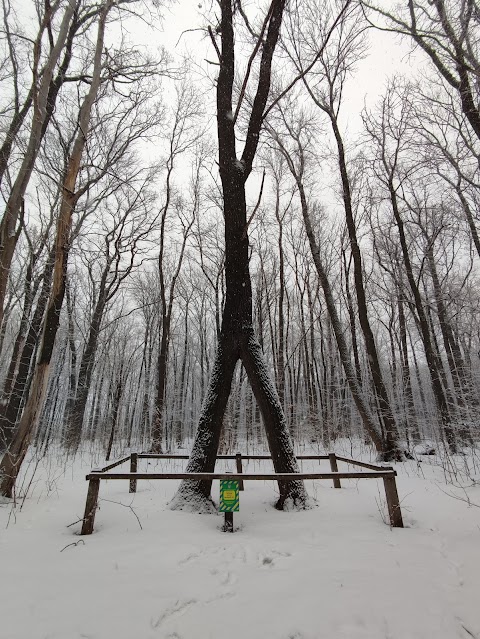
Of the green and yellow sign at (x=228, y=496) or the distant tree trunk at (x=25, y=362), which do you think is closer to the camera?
the green and yellow sign at (x=228, y=496)

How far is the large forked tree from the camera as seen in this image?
468 cm

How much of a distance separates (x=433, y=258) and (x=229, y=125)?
14.9 metres

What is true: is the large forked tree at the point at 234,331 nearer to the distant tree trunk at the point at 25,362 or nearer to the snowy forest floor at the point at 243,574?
the snowy forest floor at the point at 243,574

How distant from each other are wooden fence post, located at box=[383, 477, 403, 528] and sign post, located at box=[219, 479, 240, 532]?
191cm

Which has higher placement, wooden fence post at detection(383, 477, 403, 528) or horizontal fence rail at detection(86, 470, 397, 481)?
horizontal fence rail at detection(86, 470, 397, 481)

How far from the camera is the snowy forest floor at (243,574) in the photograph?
2193mm

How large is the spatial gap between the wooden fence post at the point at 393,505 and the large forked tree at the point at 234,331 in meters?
1.13

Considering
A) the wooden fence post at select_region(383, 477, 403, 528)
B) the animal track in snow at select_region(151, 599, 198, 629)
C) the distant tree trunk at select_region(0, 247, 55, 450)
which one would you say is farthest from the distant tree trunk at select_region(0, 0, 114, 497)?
the distant tree trunk at select_region(0, 247, 55, 450)

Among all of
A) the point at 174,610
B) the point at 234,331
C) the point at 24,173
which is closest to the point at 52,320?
the point at 24,173

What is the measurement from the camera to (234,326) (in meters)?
5.21

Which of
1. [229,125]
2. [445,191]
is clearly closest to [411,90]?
[445,191]

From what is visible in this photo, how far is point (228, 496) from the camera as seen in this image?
3865 mm

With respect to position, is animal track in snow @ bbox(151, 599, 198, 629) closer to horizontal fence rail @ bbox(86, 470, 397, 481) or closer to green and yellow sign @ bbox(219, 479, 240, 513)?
green and yellow sign @ bbox(219, 479, 240, 513)

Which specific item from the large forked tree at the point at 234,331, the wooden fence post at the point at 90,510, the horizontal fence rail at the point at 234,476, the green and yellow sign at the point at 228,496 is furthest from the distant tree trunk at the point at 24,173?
the green and yellow sign at the point at 228,496
